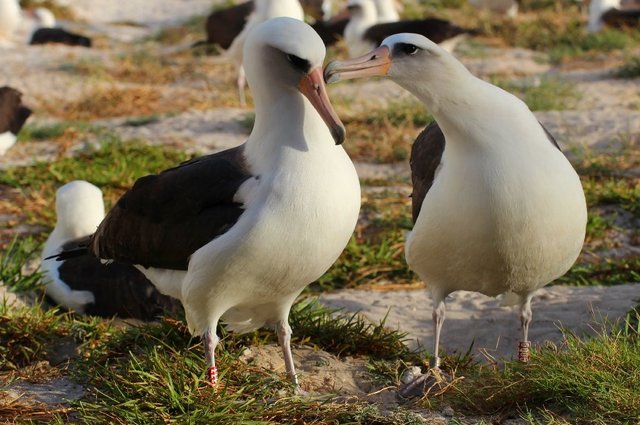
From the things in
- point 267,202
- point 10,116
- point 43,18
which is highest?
point 267,202

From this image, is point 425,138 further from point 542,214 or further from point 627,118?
point 627,118

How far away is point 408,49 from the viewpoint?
13.0ft

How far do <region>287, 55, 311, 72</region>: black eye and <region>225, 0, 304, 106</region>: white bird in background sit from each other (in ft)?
22.4

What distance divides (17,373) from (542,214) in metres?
2.03

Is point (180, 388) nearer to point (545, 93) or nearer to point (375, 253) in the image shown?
point (375, 253)

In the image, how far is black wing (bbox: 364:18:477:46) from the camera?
40.3 ft

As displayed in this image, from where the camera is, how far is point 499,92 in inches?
159

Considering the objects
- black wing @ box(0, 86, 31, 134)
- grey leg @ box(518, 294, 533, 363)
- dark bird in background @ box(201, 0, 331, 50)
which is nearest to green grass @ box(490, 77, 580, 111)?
dark bird in background @ box(201, 0, 331, 50)

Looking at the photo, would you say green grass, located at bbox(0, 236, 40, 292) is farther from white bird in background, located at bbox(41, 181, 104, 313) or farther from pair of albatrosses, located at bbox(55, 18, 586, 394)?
pair of albatrosses, located at bbox(55, 18, 586, 394)

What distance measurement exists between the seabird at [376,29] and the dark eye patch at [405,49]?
8309mm

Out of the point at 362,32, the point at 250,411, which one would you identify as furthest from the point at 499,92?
the point at 362,32

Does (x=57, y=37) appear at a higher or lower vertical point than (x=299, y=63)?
lower

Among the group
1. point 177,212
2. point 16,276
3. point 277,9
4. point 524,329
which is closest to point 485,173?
point 524,329

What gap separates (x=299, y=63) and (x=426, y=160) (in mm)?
988
